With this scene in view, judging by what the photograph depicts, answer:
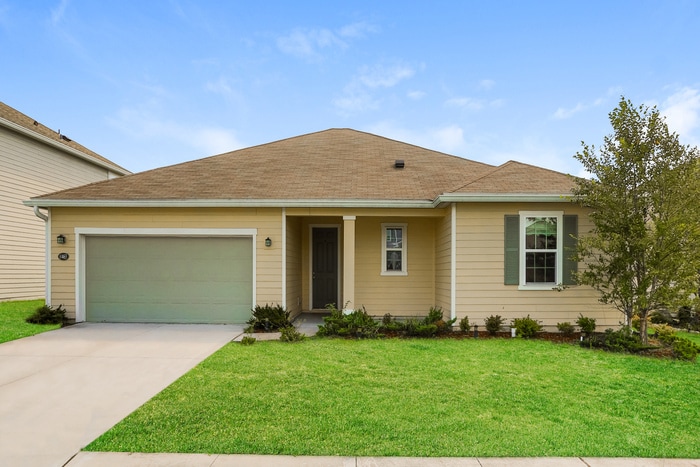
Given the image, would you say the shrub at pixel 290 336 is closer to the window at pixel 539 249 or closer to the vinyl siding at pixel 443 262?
the vinyl siding at pixel 443 262

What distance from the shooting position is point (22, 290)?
38.6 ft

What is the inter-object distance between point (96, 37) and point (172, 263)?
863 centimetres

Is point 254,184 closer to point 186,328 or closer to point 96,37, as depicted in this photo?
point 186,328

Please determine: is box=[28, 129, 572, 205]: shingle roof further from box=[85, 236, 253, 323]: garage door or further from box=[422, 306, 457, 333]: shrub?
box=[422, 306, 457, 333]: shrub

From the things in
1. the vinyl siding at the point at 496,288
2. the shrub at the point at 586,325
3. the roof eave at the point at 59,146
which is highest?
the roof eave at the point at 59,146

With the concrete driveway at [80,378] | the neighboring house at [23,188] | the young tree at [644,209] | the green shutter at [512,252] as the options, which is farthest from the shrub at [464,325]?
the neighboring house at [23,188]

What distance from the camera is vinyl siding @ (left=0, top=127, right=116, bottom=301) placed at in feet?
36.8

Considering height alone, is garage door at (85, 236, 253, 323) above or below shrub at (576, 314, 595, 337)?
above

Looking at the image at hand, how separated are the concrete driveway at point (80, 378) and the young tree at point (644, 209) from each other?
7.21 meters

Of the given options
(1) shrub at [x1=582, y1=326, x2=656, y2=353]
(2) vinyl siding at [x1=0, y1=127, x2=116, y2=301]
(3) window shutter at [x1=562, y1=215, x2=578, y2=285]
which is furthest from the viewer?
(2) vinyl siding at [x1=0, y1=127, x2=116, y2=301]

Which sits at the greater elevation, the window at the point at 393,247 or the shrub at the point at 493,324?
the window at the point at 393,247

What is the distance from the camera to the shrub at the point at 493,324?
7.74m

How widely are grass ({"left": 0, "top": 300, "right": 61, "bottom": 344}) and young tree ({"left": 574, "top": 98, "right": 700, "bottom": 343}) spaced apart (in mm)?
10587

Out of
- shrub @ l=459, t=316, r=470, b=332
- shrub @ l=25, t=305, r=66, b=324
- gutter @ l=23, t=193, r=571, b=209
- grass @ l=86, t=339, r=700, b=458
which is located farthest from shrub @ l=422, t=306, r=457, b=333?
shrub @ l=25, t=305, r=66, b=324
